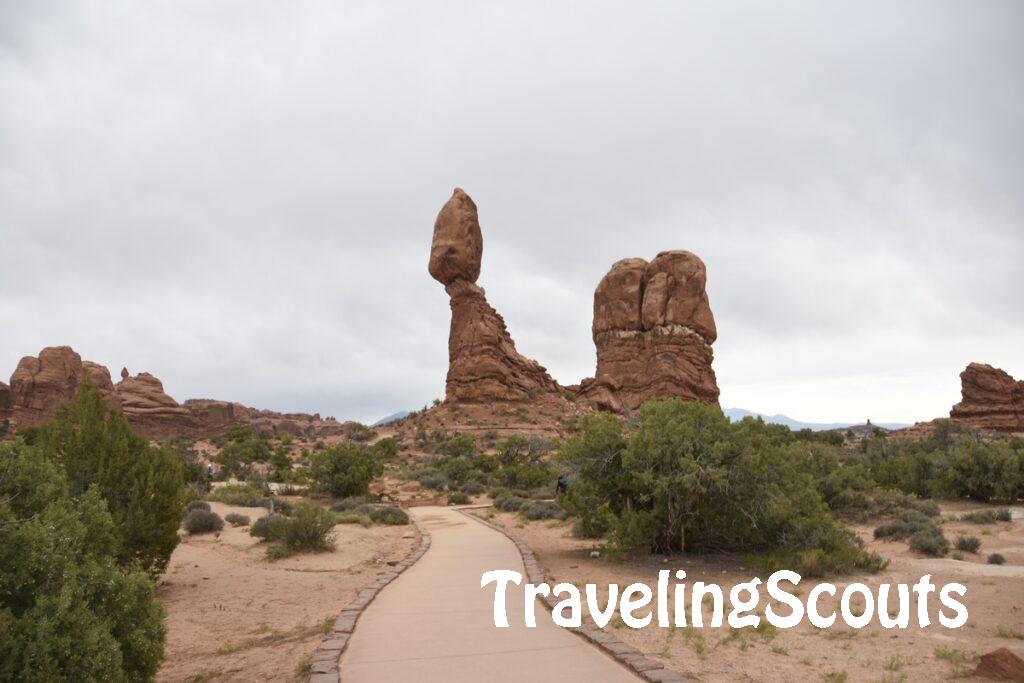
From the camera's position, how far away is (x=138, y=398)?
68.4m

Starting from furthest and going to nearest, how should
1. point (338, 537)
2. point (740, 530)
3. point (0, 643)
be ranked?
point (338, 537)
point (740, 530)
point (0, 643)

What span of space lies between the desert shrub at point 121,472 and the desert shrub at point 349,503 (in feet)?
35.1

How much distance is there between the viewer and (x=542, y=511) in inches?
816

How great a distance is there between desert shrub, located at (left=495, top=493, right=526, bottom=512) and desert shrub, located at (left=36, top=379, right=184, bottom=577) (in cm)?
1353

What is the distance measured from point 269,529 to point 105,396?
2110 inches

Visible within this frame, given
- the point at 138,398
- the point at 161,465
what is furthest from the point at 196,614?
the point at 138,398

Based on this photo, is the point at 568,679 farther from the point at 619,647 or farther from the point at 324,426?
the point at 324,426

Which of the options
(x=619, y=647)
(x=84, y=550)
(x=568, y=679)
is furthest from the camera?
(x=619, y=647)

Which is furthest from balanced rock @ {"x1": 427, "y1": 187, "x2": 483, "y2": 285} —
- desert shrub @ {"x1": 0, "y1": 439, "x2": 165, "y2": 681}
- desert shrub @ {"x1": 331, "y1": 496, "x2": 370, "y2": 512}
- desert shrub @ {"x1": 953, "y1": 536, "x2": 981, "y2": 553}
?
desert shrub @ {"x1": 0, "y1": 439, "x2": 165, "y2": 681}

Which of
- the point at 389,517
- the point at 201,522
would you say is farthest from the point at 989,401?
the point at 201,522

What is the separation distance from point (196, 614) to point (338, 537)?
6379 millimetres

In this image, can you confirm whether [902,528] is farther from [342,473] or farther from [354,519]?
[342,473]

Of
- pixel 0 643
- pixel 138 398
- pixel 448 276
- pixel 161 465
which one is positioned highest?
pixel 448 276

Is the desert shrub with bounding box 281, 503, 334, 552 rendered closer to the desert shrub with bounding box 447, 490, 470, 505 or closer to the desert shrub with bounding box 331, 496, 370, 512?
the desert shrub with bounding box 331, 496, 370, 512
